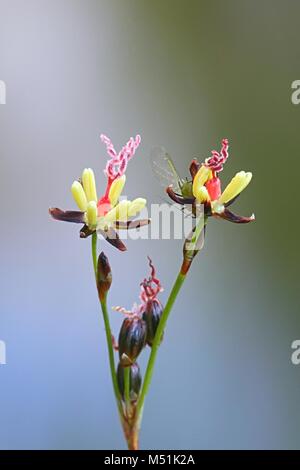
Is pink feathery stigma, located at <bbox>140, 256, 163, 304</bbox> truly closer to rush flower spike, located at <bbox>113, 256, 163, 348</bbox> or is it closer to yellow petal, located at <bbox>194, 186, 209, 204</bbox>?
rush flower spike, located at <bbox>113, 256, 163, 348</bbox>

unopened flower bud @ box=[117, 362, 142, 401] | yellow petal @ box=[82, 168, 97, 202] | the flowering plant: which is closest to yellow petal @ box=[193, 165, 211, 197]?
the flowering plant

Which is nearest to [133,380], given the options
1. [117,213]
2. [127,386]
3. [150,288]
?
[127,386]

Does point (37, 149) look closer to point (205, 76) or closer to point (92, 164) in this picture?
point (92, 164)

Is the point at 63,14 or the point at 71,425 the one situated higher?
the point at 63,14

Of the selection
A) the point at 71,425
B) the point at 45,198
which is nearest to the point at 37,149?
the point at 45,198
